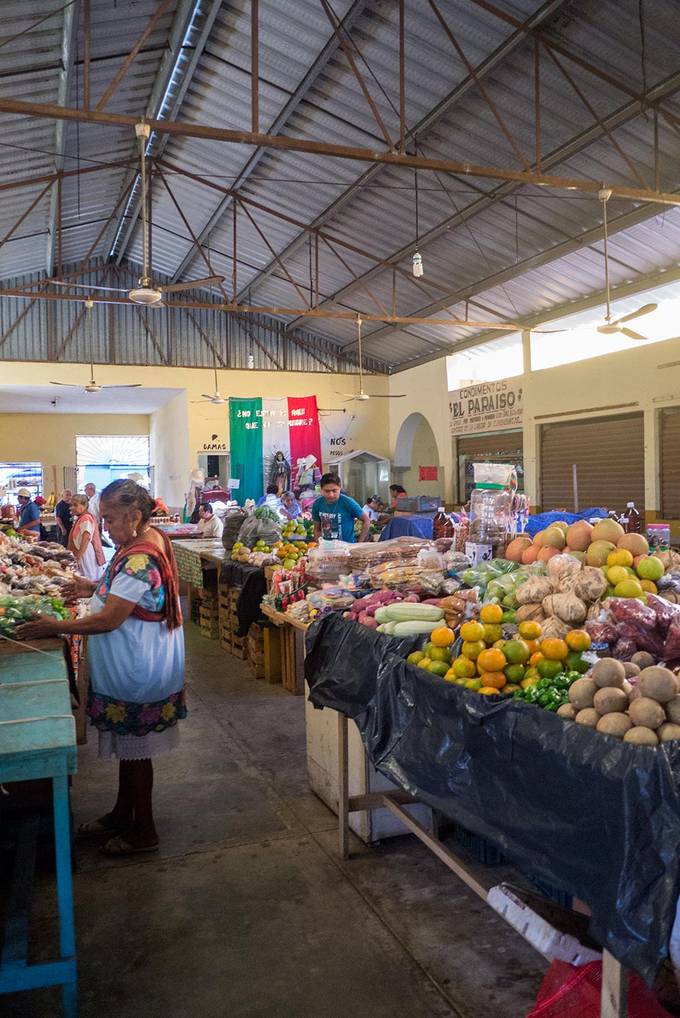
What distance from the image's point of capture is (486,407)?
1459 cm

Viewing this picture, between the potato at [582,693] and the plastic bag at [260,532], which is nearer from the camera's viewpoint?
the potato at [582,693]

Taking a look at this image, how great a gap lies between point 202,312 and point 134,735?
15609mm

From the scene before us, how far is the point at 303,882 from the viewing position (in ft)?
9.79

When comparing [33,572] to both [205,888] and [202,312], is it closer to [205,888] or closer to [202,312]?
[205,888]

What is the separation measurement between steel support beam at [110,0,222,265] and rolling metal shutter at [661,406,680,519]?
24.7ft

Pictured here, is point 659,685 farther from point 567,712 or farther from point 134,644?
point 134,644

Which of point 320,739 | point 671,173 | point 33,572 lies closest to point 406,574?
point 320,739

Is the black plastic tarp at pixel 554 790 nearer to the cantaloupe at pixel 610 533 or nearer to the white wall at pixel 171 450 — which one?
the cantaloupe at pixel 610 533

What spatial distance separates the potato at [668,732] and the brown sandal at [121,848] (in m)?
2.33

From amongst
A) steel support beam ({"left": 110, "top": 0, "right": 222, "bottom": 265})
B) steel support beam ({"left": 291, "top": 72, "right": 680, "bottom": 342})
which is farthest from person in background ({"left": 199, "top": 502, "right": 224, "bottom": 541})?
steel support beam ({"left": 291, "top": 72, "right": 680, "bottom": 342})

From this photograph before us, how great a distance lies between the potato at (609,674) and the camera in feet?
6.23

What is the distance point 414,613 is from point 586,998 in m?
1.36

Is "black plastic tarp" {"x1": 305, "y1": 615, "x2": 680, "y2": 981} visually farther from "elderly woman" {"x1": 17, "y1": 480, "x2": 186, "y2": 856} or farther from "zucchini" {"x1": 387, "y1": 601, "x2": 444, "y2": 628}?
"elderly woman" {"x1": 17, "y1": 480, "x2": 186, "y2": 856}

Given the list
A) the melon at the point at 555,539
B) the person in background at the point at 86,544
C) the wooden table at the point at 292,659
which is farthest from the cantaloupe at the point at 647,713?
the person in background at the point at 86,544
